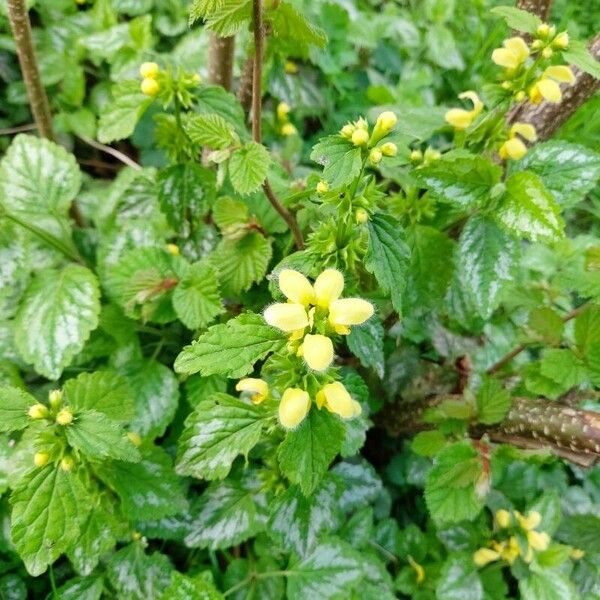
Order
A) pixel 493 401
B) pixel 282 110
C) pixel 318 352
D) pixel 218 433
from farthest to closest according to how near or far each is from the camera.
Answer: pixel 282 110, pixel 493 401, pixel 218 433, pixel 318 352

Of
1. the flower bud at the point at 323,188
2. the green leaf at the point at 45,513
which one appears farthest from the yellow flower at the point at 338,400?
the green leaf at the point at 45,513

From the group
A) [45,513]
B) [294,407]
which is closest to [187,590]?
[45,513]

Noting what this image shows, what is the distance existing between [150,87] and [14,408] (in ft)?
1.59

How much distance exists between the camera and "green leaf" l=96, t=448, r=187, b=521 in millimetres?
893

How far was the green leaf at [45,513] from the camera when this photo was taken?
0.70 metres

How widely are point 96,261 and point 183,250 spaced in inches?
8.5

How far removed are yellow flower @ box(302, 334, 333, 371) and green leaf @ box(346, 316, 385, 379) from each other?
0.19 m

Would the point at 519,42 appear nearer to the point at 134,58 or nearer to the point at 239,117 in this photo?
the point at 239,117

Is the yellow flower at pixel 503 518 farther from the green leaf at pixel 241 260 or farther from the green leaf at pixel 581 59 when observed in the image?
the green leaf at pixel 581 59

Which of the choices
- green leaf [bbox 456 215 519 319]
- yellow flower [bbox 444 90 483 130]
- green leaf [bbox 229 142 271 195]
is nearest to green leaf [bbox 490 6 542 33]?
yellow flower [bbox 444 90 483 130]

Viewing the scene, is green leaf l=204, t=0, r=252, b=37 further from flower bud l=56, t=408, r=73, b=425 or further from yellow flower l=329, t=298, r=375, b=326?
flower bud l=56, t=408, r=73, b=425

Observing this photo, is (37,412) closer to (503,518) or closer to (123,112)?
(123,112)

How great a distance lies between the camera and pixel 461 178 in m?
0.83

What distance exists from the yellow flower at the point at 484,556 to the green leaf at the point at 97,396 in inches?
27.7
